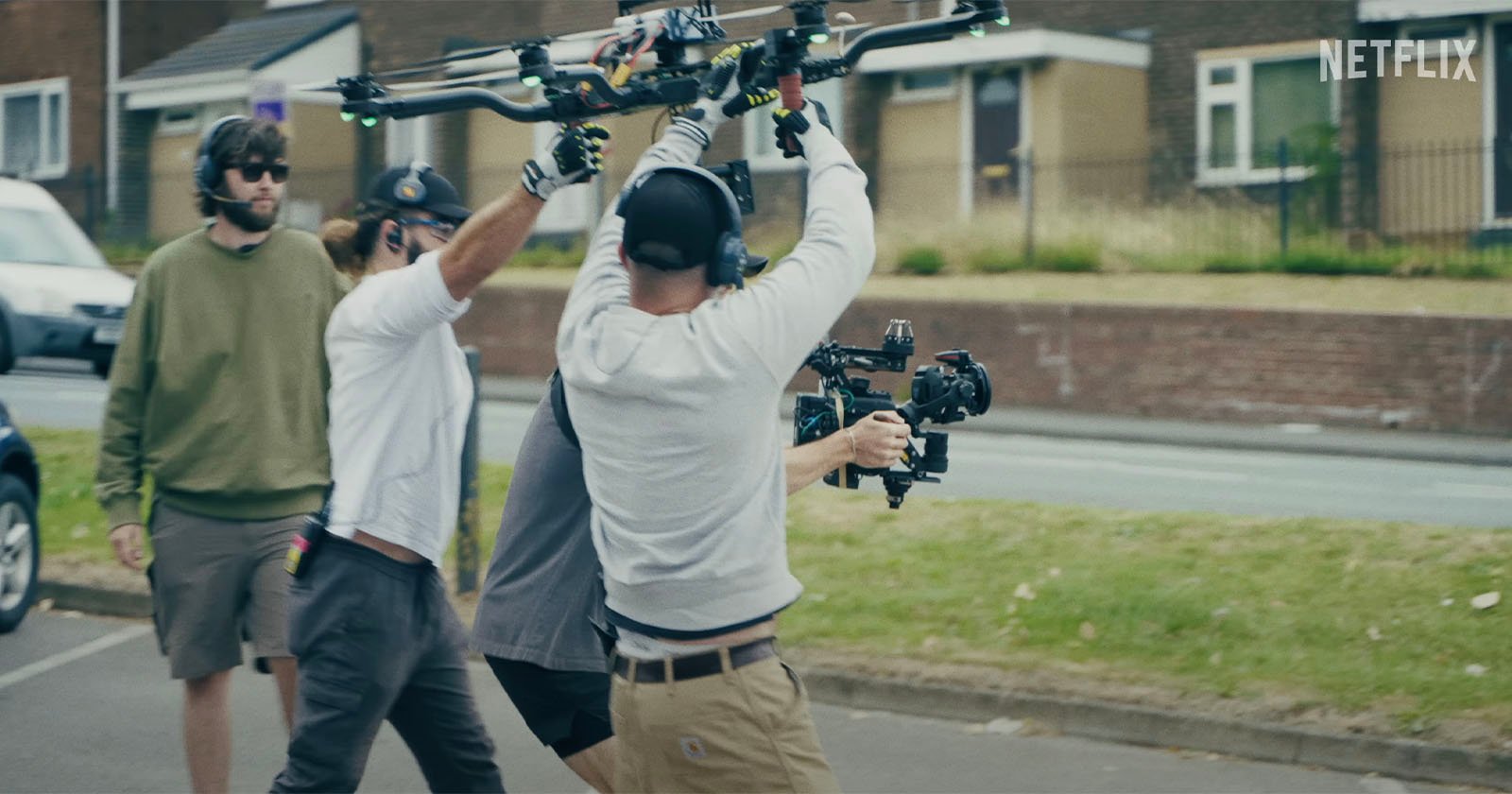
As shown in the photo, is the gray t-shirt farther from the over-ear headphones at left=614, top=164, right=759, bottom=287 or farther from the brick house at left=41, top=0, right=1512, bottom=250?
the brick house at left=41, top=0, right=1512, bottom=250

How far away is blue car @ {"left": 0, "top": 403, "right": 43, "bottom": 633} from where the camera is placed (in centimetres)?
884

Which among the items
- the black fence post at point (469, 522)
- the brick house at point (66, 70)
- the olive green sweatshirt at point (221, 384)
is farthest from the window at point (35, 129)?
the olive green sweatshirt at point (221, 384)

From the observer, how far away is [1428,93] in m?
25.5

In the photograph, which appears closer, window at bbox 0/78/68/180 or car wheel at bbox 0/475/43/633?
car wheel at bbox 0/475/43/633

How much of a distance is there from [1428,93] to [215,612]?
23.3 m

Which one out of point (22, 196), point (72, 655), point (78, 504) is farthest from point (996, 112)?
point (72, 655)

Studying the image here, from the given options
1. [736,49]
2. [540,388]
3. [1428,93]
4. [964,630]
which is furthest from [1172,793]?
[1428,93]

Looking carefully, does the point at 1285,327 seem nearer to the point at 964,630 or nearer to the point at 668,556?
the point at 964,630

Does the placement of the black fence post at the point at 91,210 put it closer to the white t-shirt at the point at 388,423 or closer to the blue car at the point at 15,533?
the blue car at the point at 15,533

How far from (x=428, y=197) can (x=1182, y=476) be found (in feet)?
35.5

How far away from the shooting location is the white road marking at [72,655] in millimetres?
8062

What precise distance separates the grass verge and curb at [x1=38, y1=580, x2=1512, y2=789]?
148 millimetres

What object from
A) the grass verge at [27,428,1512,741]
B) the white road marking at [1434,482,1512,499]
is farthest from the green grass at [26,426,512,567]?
the white road marking at [1434,482,1512,499]

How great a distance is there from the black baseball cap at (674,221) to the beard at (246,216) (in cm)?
198
